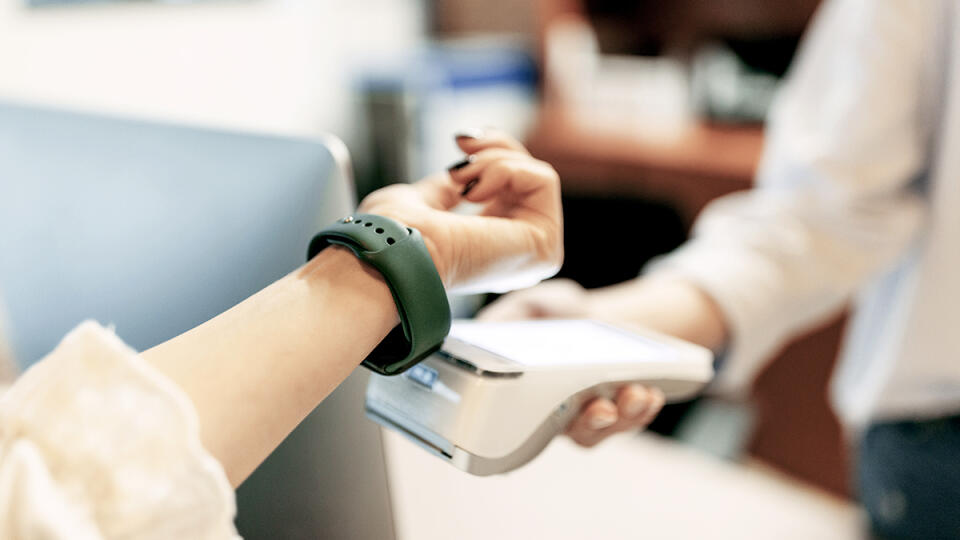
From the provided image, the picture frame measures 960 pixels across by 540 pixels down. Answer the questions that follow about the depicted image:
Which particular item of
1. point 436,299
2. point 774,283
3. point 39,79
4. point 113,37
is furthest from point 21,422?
point 113,37

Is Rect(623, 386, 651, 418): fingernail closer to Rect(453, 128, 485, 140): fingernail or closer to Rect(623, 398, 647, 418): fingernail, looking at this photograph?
Rect(623, 398, 647, 418): fingernail

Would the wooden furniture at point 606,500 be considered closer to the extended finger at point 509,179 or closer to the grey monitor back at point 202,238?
the grey monitor back at point 202,238

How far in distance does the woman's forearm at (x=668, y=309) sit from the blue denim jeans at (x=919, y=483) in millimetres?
210

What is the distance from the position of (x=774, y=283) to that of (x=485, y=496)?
464mm

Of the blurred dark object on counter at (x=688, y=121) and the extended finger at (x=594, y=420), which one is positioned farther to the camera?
the blurred dark object on counter at (x=688, y=121)

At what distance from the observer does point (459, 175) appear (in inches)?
16.1

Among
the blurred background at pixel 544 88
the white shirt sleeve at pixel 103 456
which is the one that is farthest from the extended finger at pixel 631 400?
the blurred background at pixel 544 88

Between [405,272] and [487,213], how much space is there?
0.28 feet

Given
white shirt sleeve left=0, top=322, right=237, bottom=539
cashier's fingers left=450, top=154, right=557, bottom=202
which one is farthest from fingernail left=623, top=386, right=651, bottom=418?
white shirt sleeve left=0, top=322, right=237, bottom=539

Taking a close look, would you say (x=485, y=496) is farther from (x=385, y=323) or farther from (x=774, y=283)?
(x=774, y=283)

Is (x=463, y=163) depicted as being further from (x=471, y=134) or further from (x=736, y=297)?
(x=736, y=297)

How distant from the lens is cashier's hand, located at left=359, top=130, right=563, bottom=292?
39cm

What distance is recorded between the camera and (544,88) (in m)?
2.38

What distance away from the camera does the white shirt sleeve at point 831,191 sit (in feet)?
2.39
